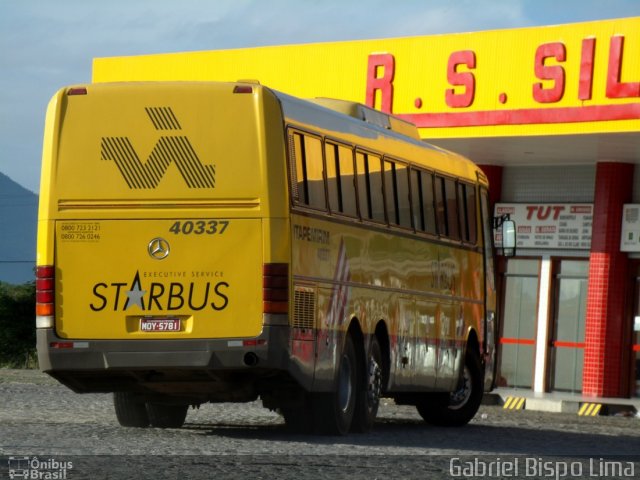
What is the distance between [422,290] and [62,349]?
536 centimetres

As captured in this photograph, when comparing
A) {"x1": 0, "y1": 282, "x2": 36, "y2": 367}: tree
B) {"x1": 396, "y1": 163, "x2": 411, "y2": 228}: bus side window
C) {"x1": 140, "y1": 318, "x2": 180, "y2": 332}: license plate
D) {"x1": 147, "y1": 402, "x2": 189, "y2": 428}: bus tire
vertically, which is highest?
{"x1": 396, "y1": 163, "x2": 411, "y2": 228}: bus side window

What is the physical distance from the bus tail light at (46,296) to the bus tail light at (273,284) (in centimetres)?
189

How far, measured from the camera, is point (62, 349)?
48.7ft

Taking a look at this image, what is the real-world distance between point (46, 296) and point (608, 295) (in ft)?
56.4

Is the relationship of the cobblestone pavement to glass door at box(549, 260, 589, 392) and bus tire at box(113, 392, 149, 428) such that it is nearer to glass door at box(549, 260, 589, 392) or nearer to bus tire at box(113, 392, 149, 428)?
bus tire at box(113, 392, 149, 428)

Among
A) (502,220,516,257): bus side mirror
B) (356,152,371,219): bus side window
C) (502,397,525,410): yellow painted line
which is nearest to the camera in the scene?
(356,152,371,219): bus side window

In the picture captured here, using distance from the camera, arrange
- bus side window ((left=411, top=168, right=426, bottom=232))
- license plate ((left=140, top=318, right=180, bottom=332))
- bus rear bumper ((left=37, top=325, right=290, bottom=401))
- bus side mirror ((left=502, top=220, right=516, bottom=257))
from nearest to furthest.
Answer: bus rear bumper ((left=37, top=325, right=290, bottom=401))
license plate ((left=140, top=318, right=180, bottom=332))
bus side window ((left=411, top=168, right=426, bottom=232))
bus side mirror ((left=502, top=220, right=516, bottom=257))

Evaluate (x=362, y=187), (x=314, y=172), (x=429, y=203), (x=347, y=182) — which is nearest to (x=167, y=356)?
(x=314, y=172)

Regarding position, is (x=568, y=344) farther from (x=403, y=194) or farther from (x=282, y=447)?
(x=282, y=447)

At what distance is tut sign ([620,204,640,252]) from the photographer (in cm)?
3028

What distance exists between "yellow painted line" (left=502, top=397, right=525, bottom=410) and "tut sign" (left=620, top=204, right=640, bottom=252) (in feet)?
12.6

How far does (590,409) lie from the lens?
89.7 ft

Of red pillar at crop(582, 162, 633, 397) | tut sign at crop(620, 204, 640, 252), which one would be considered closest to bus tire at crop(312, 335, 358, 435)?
red pillar at crop(582, 162, 633, 397)

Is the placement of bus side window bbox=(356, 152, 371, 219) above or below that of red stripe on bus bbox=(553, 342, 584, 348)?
above
